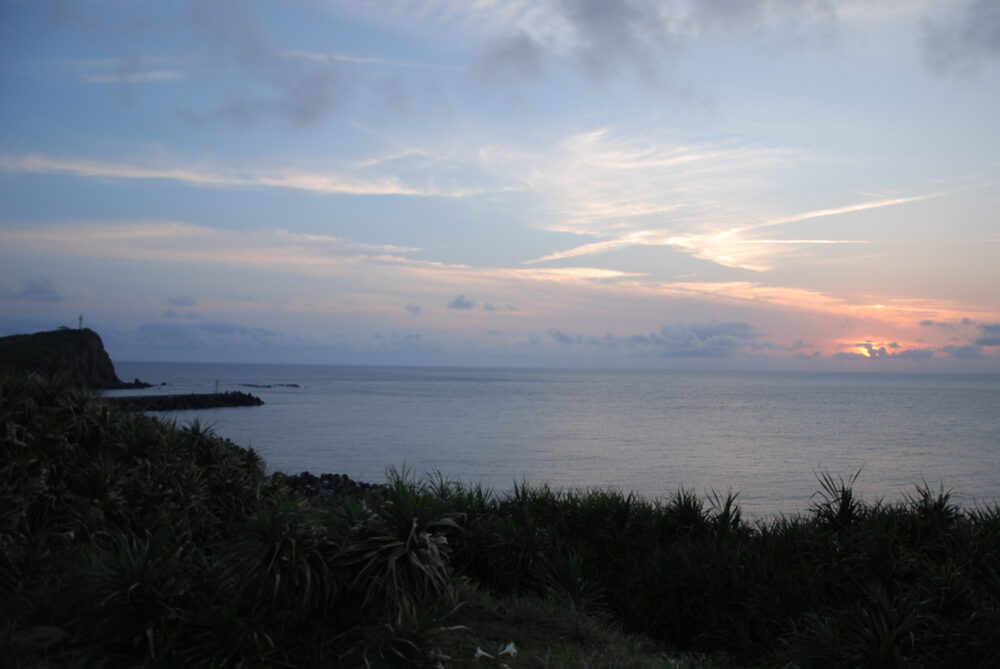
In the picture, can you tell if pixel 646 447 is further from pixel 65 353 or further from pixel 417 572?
pixel 65 353

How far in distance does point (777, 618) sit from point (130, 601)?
655cm

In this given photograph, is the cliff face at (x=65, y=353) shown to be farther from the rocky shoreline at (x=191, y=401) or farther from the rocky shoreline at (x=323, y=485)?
the rocky shoreline at (x=323, y=485)

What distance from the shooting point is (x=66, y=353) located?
89938 millimetres

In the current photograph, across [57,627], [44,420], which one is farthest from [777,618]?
[44,420]

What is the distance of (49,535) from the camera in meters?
8.16

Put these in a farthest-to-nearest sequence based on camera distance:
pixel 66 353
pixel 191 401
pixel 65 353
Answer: pixel 66 353 < pixel 65 353 < pixel 191 401

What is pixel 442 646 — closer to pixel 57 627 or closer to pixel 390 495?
pixel 390 495

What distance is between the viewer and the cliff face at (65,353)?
8331 centimetres

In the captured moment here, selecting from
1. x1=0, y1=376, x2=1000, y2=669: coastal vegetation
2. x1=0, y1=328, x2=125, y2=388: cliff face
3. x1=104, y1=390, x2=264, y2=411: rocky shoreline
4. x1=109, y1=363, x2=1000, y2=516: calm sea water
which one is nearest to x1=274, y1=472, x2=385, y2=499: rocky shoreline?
x1=109, y1=363, x2=1000, y2=516: calm sea water

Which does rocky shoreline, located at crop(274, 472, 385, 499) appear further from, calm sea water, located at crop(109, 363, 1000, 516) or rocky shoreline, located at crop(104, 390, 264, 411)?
rocky shoreline, located at crop(104, 390, 264, 411)

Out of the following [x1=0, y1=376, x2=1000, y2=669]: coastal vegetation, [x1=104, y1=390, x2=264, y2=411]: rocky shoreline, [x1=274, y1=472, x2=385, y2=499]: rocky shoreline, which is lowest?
[x1=104, y1=390, x2=264, y2=411]: rocky shoreline

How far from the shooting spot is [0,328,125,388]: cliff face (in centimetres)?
8331

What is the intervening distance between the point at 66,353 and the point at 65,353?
12.5 inches

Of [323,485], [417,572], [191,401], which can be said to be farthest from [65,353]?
[417,572]
